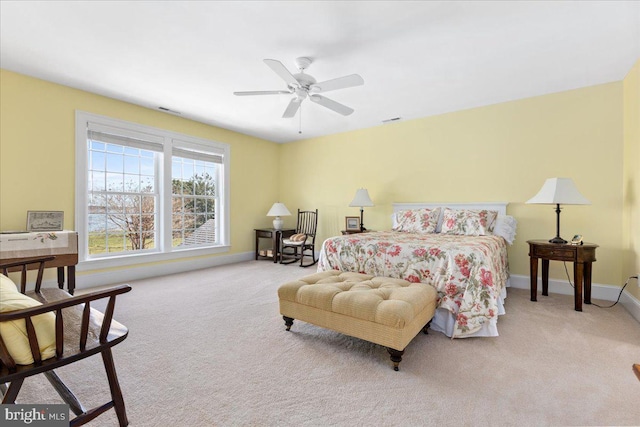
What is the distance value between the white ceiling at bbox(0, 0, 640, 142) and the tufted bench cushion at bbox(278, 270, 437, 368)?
7.01 ft

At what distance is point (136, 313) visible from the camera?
2824mm

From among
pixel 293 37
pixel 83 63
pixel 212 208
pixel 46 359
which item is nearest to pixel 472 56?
pixel 293 37

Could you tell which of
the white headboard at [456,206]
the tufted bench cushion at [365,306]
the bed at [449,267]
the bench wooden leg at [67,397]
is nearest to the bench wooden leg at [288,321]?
the tufted bench cushion at [365,306]

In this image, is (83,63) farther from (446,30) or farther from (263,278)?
(446,30)

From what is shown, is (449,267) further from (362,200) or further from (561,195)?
(362,200)

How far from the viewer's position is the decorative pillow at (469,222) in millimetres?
3568

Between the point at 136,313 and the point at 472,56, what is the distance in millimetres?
4202

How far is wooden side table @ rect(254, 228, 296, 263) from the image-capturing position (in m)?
5.59

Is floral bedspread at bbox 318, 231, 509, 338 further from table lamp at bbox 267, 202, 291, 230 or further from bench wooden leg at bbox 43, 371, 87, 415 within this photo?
table lamp at bbox 267, 202, 291, 230

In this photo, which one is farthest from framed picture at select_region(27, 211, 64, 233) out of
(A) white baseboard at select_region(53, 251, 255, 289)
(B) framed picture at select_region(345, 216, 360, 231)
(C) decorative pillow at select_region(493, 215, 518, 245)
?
(C) decorative pillow at select_region(493, 215, 518, 245)

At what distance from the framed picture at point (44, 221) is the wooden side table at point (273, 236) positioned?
10.1 ft

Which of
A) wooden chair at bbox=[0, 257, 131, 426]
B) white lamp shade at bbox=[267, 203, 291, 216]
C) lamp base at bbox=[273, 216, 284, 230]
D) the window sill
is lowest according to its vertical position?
the window sill

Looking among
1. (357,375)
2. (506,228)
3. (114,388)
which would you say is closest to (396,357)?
(357,375)

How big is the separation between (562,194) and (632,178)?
75 cm
